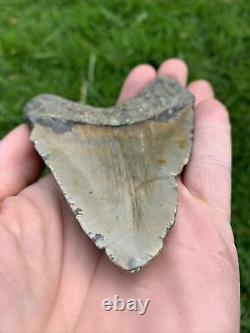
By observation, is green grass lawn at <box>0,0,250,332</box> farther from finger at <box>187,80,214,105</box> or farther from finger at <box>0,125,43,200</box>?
finger at <box>0,125,43,200</box>

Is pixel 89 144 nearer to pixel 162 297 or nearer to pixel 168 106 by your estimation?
pixel 168 106

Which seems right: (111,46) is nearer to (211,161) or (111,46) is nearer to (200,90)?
(200,90)

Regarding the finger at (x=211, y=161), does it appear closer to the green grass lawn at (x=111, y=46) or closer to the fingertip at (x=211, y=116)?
the fingertip at (x=211, y=116)

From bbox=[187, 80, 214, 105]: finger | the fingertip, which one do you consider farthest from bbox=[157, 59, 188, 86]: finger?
the fingertip

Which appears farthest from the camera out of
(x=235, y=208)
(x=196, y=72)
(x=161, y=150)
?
(x=196, y=72)

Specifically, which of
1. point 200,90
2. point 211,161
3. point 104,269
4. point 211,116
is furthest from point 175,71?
point 104,269

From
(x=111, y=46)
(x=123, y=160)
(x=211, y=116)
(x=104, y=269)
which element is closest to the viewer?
(x=104, y=269)

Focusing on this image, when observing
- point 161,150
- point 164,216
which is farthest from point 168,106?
point 164,216
